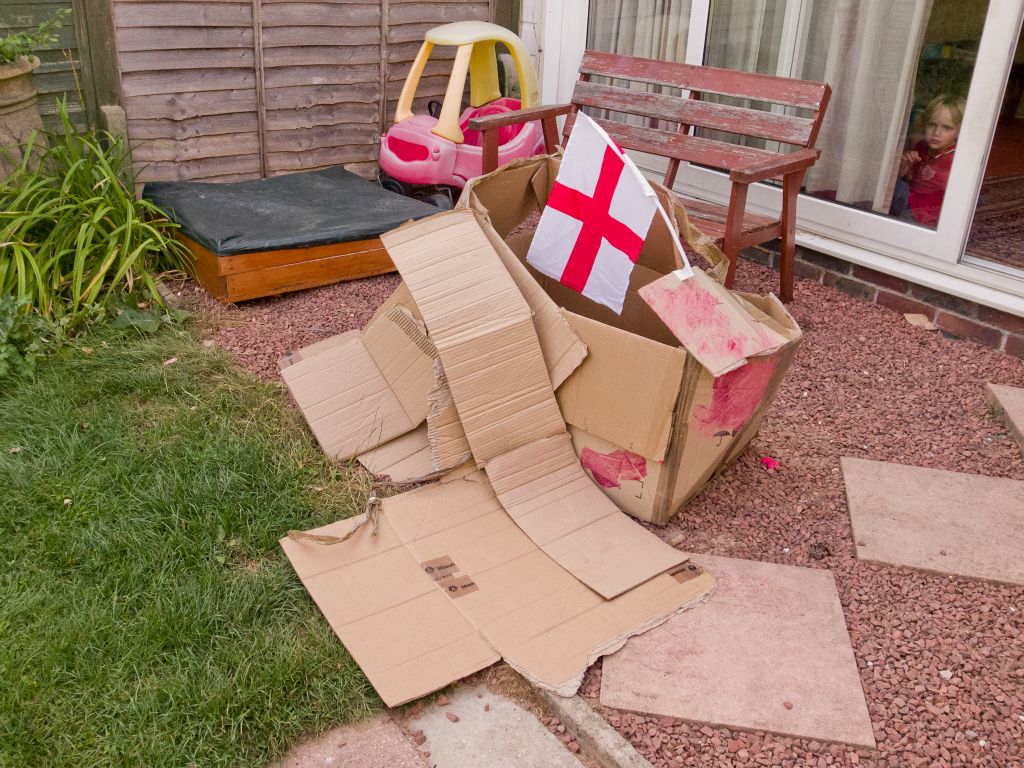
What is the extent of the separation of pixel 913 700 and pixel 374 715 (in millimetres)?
1191

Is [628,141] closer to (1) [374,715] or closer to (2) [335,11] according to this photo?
(2) [335,11]

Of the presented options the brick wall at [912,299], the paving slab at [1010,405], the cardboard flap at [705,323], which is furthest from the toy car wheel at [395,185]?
the paving slab at [1010,405]

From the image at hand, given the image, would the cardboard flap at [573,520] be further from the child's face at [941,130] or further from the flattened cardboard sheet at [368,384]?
the child's face at [941,130]

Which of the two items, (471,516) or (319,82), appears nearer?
(471,516)

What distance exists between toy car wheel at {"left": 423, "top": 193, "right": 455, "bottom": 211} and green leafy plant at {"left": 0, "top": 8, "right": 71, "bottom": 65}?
185cm

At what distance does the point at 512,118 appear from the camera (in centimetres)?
416

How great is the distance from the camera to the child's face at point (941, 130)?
3.84 meters

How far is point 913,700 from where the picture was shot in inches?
82.9

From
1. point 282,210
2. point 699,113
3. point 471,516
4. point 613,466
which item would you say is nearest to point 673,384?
point 613,466

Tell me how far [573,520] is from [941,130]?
251cm

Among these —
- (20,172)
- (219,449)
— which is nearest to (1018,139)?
(219,449)

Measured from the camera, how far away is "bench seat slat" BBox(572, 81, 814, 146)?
381 cm

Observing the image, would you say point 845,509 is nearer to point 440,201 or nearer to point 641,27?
point 440,201

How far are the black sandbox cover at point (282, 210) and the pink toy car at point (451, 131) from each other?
21 centimetres
